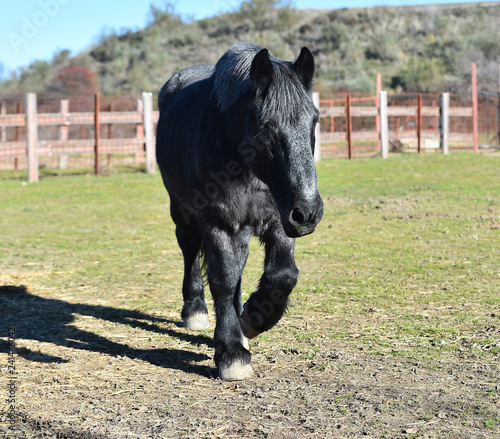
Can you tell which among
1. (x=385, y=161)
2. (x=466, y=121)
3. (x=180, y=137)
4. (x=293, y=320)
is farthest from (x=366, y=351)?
(x=466, y=121)

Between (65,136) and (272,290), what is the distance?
52.2ft

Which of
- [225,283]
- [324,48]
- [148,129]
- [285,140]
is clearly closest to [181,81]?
[225,283]

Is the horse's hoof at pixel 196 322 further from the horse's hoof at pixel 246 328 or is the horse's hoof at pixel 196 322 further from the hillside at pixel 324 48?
the hillside at pixel 324 48

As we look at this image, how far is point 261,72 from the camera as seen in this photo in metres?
3.48

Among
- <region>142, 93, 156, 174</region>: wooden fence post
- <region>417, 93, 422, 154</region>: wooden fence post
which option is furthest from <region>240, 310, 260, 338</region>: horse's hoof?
<region>417, 93, 422, 154</region>: wooden fence post

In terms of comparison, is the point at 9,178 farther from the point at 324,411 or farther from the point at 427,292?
the point at 324,411

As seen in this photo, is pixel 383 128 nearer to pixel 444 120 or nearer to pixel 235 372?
pixel 444 120

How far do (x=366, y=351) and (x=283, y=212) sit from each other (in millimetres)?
1327

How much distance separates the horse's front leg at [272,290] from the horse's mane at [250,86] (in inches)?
31.9

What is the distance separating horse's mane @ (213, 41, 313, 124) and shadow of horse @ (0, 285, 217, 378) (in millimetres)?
1674

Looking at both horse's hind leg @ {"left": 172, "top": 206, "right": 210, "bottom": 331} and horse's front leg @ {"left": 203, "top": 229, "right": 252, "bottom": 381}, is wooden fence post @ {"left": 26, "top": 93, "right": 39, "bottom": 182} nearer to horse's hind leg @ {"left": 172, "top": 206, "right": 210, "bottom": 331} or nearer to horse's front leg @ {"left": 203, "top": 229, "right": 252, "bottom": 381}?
horse's hind leg @ {"left": 172, "top": 206, "right": 210, "bottom": 331}

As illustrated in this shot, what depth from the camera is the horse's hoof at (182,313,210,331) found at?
4934 mm

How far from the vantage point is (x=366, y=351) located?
165 inches

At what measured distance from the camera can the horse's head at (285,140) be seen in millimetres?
3326
